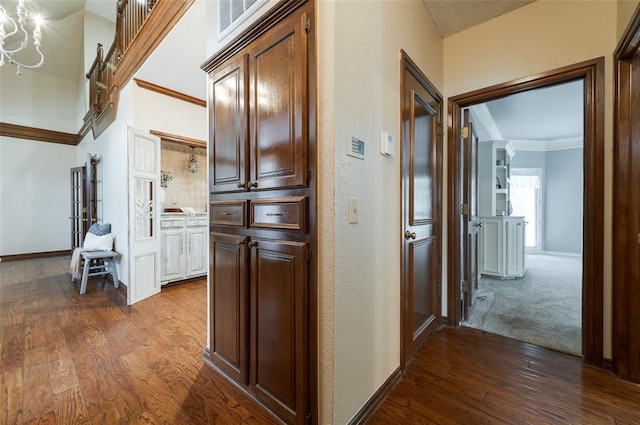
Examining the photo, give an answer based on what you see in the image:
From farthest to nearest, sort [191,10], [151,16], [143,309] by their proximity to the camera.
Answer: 1. [143,309]
2. [151,16]
3. [191,10]

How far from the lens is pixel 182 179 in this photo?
15.1 feet

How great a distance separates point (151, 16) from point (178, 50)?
1.14 feet

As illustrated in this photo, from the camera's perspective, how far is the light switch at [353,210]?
4.22ft

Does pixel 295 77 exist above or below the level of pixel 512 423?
above

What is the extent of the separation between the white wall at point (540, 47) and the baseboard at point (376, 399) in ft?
4.91

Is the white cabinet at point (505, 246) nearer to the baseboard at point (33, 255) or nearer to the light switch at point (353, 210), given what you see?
the light switch at point (353, 210)

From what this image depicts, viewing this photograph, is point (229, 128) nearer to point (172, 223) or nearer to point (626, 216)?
point (626, 216)

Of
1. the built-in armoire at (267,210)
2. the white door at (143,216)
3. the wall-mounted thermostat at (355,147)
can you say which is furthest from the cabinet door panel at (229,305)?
the white door at (143,216)

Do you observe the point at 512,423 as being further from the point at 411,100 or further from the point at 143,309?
the point at 143,309

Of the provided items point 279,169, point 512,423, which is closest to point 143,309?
point 279,169

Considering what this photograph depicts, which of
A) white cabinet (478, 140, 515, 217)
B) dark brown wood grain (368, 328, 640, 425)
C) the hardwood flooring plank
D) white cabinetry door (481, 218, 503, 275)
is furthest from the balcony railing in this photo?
white cabinetry door (481, 218, 503, 275)

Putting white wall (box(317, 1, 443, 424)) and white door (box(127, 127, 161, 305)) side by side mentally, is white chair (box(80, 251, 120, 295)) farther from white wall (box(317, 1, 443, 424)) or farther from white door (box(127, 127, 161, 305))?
white wall (box(317, 1, 443, 424))

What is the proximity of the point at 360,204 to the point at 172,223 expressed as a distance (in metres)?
3.40

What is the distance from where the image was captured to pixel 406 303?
184 cm
